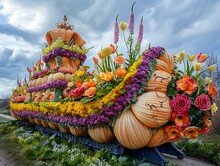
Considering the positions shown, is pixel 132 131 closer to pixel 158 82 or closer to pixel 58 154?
pixel 158 82

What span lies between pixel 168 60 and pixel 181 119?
98cm

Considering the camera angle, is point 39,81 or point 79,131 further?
point 39,81

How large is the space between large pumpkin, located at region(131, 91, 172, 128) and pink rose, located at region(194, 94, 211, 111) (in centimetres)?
39

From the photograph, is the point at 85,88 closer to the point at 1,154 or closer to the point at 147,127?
the point at 147,127

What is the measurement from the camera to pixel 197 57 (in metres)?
3.13

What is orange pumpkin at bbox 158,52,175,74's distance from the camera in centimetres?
324

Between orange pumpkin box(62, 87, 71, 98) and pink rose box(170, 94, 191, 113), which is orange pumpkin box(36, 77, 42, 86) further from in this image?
pink rose box(170, 94, 191, 113)

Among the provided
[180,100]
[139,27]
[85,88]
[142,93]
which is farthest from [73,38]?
[180,100]

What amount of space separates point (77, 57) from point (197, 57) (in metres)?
3.59

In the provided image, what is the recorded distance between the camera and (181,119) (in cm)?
284

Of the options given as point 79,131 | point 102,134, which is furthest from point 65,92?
point 102,134

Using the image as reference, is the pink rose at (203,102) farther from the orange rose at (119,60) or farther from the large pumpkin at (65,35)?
the large pumpkin at (65,35)

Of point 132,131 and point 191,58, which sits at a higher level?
point 191,58

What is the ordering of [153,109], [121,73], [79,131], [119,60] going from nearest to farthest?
[153,109] < [121,73] < [119,60] < [79,131]
